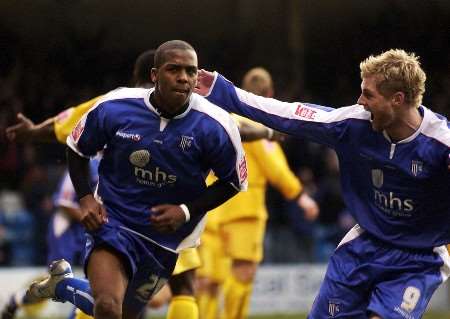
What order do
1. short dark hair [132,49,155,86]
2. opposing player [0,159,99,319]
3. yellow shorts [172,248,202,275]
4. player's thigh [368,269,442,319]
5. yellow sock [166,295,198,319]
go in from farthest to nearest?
opposing player [0,159,99,319] → short dark hair [132,49,155,86] → yellow shorts [172,248,202,275] → yellow sock [166,295,198,319] → player's thigh [368,269,442,319]

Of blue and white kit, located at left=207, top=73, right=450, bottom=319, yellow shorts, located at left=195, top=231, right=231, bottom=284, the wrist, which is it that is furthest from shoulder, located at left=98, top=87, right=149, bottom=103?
yellow shorts, located at left=195, top=231, right=231, bottom=284

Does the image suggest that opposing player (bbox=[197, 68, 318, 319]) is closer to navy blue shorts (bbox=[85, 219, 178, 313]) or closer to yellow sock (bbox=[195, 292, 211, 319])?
yellow sock (bbox=[195, 292, 211, 319])

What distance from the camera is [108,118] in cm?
649

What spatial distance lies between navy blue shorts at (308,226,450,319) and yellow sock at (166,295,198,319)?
130 cm

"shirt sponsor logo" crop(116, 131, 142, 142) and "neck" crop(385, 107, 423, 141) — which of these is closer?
"neck" crop(385, 107, 423, 141)

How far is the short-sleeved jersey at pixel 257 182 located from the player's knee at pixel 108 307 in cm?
401

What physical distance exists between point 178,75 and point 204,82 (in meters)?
0.31

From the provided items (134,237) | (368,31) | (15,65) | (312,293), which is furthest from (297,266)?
(134,237)

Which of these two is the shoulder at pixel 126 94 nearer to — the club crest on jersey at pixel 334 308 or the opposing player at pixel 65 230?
the club crest on jersey at pixel 334 308

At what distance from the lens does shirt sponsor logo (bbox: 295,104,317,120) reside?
253 inches

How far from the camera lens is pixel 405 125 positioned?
6.17 m

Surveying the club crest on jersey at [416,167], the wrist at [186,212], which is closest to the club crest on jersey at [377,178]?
the club crest on jersey at [416,167]

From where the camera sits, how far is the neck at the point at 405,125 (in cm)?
616

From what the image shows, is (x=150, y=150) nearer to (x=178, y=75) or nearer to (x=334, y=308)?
(x=178, y=75)
